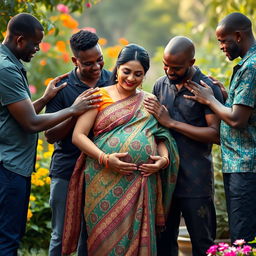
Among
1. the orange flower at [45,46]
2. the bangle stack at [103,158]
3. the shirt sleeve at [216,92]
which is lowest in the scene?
the bangle stack at [103,158]

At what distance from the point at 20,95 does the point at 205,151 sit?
151 centimetres

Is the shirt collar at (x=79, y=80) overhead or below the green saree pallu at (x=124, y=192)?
overhead

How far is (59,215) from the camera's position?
214 inches

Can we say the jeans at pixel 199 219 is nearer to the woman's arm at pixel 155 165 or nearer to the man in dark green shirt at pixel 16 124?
the woman's arm at pixel 155 165

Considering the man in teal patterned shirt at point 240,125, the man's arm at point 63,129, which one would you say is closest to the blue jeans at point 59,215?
the man's arm at point 63,129

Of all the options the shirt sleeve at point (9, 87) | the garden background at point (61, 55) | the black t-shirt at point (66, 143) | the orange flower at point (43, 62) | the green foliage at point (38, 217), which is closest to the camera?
the shirt sleeve at point (9, 87)

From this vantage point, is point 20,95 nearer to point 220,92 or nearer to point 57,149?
point 57,149

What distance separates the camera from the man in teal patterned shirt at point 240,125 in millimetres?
4988

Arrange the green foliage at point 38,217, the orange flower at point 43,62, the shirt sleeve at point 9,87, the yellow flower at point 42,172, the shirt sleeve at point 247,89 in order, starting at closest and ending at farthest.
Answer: the shirt sleeve at point 9,87
the shirt sleeve at point 247,89
the green foliage at point 38,217
the yellow flower at point 42,172
the orange flower at point 43,62

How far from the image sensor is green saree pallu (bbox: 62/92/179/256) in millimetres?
5047

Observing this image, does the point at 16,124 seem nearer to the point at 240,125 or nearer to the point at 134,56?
the point at 134,56

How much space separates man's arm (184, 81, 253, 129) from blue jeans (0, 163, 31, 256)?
144 cm

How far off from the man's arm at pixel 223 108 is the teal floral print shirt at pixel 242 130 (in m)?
0.05

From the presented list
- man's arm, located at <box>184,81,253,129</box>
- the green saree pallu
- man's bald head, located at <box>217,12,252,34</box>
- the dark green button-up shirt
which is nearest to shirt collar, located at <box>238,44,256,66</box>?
man's bald head, located at <box>217,12,252,34</box>
